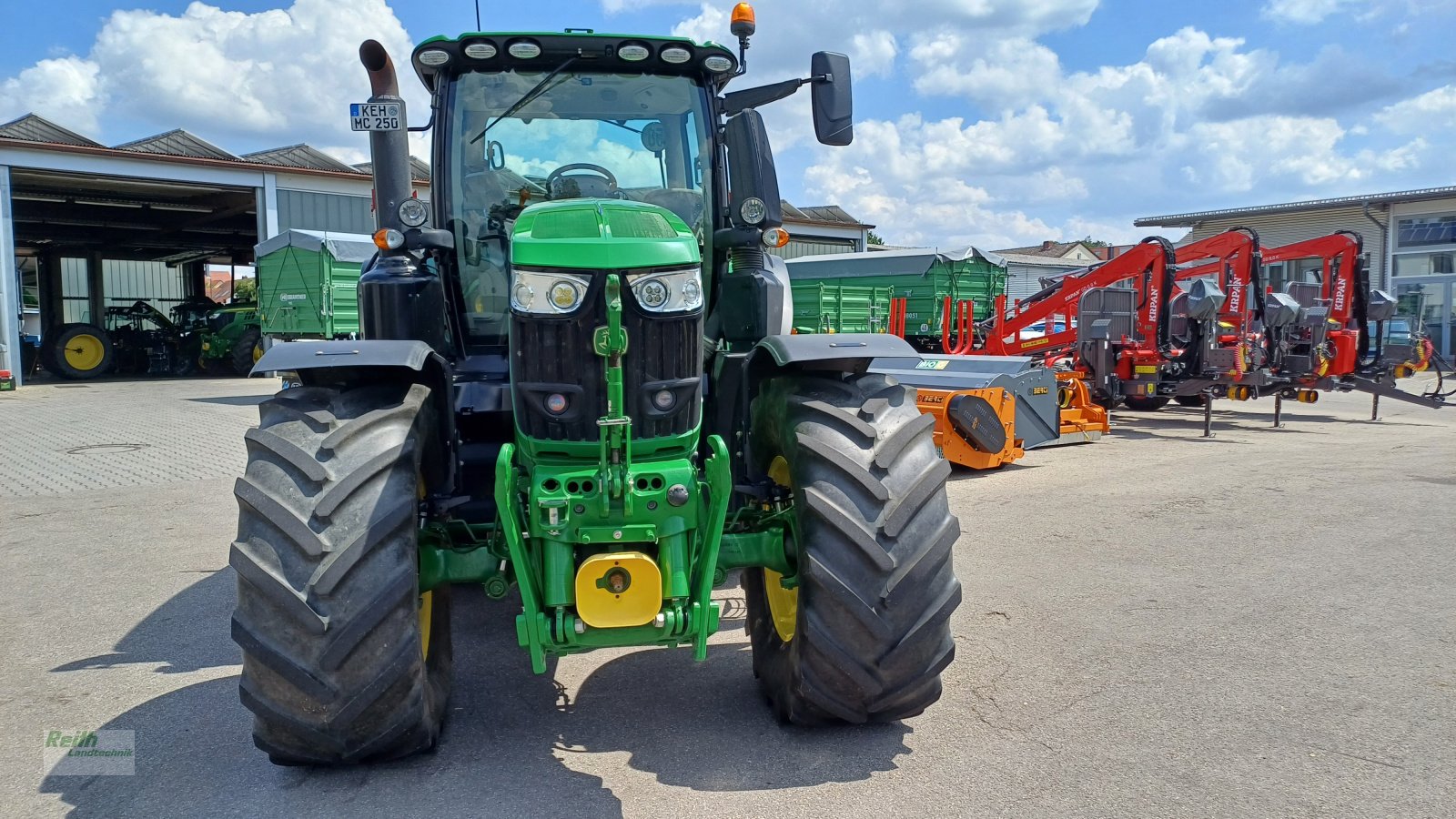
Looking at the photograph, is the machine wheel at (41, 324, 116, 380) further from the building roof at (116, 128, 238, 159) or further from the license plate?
the license plate

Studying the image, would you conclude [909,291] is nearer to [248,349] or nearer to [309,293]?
[309,293]

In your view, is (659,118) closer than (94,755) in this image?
No

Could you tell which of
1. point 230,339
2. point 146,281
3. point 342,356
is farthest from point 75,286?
point 342,356

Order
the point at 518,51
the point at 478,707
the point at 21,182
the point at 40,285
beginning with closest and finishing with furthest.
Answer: the point at 478,707, the point at 518,51, the point at 21,182, the point at 40,285

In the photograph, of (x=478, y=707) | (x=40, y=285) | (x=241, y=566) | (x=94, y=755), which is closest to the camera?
(x=241, y=566)

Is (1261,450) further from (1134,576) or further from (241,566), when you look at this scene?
(241,566)

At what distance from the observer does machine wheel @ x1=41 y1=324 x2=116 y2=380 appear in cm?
2309

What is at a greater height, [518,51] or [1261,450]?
[518,51]

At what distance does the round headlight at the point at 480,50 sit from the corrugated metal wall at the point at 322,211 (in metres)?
19.4

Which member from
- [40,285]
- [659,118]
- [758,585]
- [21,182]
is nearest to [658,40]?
[659,118]

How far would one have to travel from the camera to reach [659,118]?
4.57 metres

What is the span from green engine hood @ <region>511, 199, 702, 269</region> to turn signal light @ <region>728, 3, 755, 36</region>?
47.3 inches

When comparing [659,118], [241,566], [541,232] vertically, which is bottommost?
[241,566]

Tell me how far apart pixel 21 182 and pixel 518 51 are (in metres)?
22.6
